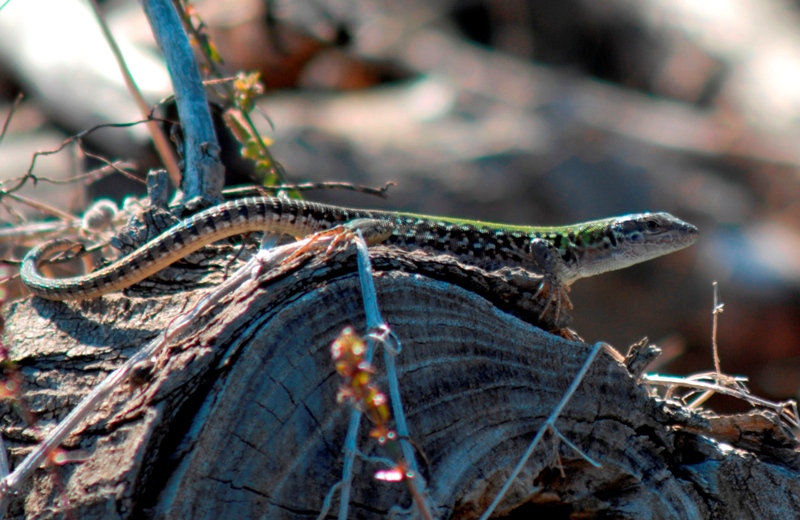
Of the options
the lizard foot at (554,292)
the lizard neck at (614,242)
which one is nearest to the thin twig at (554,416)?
the lizard foot at (554,292)

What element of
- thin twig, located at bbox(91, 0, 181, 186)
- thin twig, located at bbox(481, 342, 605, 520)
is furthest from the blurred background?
thin twig, located at bbox(481, 342, 605, 520)

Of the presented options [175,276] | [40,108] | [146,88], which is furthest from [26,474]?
[40,108]

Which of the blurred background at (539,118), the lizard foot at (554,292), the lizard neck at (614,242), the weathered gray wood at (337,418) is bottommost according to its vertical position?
the weathered gray wood at (337,418)

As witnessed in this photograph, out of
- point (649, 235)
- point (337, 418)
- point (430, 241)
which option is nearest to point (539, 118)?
point (649, 235)

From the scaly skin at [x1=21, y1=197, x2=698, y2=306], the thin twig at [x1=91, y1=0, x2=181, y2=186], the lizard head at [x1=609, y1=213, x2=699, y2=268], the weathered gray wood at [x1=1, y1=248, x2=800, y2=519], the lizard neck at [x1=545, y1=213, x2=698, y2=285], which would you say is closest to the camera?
the weathered gray wood at [x1=1, y1=248, x2=800, y2=519]

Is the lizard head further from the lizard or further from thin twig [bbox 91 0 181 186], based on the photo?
thin twig [bbox 91 0 181 186]

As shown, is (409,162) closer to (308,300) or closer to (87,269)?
(87,269)

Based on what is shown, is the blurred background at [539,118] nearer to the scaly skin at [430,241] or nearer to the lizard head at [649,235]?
the lizard head at [649,235]
